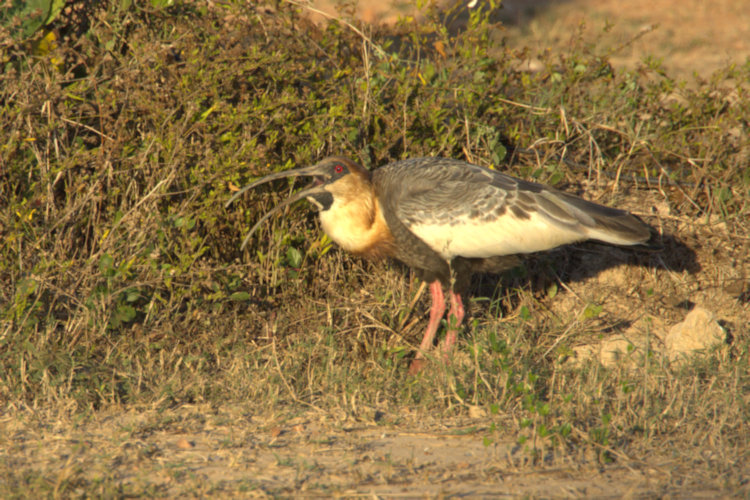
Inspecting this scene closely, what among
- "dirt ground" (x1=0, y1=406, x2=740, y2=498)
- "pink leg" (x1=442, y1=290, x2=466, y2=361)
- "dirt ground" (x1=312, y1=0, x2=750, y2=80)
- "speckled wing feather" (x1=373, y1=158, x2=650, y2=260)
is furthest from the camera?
"dirt ground" (x1=312, y1=0, x2=750, y2=80)

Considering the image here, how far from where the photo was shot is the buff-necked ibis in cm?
453

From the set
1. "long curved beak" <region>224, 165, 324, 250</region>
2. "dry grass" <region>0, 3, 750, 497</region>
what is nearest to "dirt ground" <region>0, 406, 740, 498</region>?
"dry grass" <region>0, 3, 750, 497</region>

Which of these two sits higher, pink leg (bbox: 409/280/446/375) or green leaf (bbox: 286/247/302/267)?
green leaf (bbox: 286/247/302/267)

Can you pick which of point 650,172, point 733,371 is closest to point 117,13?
point 650,172

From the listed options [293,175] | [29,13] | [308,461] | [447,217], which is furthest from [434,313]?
[29,13]

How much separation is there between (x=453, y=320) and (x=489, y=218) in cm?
69

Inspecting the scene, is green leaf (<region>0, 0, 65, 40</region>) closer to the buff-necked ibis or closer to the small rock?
the buff-necked ibis

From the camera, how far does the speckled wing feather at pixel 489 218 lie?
453 cm

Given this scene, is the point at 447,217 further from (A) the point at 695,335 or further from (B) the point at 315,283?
(A) the point at 695,335

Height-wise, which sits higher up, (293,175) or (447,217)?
(293,175)

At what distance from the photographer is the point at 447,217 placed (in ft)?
14.8

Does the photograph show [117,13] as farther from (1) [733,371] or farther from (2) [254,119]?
(1) [733,371]

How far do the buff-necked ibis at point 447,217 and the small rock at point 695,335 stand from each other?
0.62m

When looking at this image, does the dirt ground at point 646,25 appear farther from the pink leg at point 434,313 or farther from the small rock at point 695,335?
the pink leg at point 434,313
